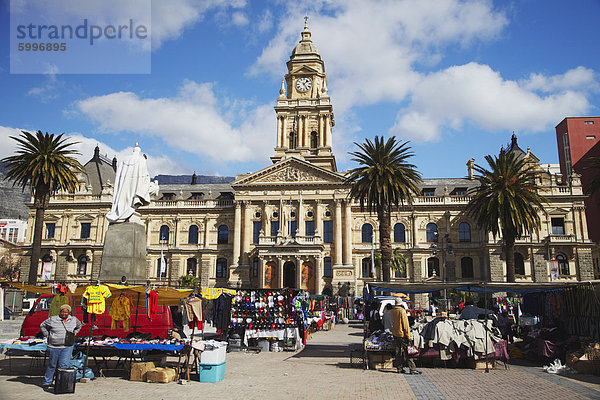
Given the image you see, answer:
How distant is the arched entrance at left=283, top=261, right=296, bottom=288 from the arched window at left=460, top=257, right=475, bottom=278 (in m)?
19.1

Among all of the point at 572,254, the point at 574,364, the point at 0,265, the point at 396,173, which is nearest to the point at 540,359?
the point at 574,364

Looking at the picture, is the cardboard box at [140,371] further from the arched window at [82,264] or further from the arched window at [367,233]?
the arched window at [82,264]

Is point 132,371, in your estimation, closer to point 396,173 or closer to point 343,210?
point 396,173

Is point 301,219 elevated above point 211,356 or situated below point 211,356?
above

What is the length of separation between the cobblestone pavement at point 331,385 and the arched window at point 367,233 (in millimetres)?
40401

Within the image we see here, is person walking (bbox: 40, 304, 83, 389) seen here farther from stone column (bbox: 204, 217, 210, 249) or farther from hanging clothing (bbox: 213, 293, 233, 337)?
stone column (bbox: 204, 217, 210, 249)

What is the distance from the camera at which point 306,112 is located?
63.4 metres

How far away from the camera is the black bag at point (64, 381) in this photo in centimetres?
1159

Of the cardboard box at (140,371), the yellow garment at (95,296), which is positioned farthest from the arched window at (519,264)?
the yellow garment at (95,296)

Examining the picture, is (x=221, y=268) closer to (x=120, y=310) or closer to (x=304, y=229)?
(x=304, y=229)

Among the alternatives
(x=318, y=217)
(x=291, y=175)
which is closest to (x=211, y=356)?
(x=318, y=217)

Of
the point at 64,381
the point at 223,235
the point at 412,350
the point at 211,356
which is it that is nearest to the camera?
the point at 64,381

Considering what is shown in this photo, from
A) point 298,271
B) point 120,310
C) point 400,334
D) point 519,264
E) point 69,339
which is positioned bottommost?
point 400,334

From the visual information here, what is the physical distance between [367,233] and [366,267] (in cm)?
404
